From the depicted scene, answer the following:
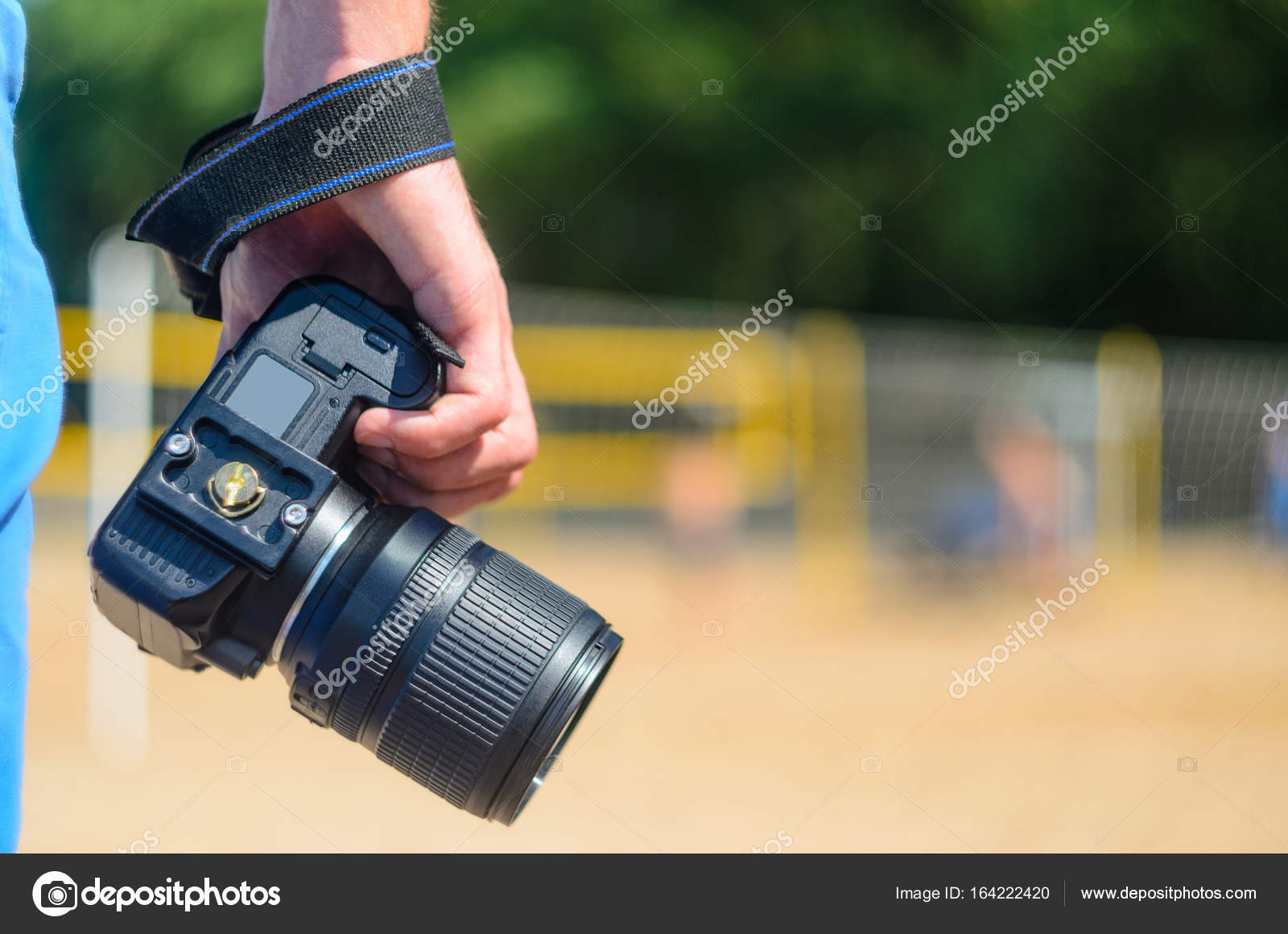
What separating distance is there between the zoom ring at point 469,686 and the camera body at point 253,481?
0.18 m

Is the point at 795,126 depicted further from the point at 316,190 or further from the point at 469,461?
the point at 316,190

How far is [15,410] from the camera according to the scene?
1200 mm

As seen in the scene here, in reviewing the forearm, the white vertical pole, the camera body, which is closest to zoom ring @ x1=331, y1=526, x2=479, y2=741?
the camera body

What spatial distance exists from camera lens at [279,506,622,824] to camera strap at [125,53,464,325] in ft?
0.86

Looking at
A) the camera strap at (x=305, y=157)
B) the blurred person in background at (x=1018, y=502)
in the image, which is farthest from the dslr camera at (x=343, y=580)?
the blurred person in background at (x=1018, y=502)

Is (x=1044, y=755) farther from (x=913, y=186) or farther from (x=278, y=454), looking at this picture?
(x=913, y=186)

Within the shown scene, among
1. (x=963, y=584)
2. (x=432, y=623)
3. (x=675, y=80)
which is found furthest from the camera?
(x=675, y=80)

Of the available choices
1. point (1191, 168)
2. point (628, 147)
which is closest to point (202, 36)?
point (628, 147)

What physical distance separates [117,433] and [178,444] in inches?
156

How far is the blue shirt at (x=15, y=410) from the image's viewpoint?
119cm

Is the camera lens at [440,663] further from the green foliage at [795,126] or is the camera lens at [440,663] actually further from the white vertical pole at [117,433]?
the green foliage at [795,126]

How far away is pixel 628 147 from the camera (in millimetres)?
12859

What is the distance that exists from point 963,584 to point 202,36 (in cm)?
964

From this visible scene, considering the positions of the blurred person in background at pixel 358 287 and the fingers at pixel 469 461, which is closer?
the blurred person in background at pixel 358 287
